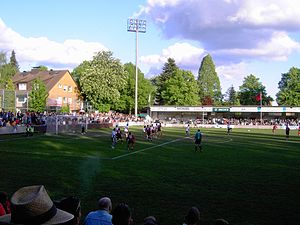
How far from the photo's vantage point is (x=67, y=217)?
3160mm

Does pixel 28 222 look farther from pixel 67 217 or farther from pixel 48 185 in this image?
pixel 48 185

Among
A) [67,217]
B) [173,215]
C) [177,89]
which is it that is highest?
[177,89]

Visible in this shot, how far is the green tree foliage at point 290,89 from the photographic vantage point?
346 feet

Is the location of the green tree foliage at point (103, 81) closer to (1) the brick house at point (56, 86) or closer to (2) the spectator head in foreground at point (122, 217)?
(1) the brick house at point (56, 86)

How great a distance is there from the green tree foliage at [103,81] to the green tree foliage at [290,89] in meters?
47.5

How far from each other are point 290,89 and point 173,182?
10264 cm

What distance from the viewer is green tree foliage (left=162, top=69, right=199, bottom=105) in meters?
102

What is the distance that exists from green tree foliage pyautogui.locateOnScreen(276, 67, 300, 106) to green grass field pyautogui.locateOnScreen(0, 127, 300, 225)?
287 feet

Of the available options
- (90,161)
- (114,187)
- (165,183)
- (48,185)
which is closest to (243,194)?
(165,183)

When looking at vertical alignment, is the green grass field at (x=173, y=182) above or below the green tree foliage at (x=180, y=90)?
below

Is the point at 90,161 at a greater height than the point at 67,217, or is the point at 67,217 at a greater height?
the point at 67,217

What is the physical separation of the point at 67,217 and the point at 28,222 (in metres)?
0.34

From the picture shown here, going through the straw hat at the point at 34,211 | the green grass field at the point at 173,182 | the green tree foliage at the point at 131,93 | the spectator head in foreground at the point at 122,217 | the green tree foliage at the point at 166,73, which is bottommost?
the green grass field at the point at 173,182

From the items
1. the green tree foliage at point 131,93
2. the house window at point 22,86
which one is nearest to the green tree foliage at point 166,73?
the green tree foliage at point 131,93
